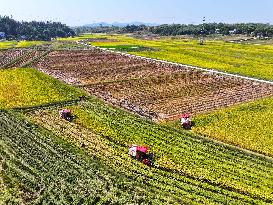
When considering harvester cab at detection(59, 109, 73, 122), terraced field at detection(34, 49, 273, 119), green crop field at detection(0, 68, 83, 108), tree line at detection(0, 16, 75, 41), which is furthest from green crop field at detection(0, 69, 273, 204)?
tree line at detection(0, 16, 75, 41)

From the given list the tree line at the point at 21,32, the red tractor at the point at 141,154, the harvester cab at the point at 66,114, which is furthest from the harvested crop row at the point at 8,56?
the tree line at the point at 21,32

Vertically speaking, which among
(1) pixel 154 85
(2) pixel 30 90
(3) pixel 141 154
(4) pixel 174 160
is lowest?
(4) pixel 174 160

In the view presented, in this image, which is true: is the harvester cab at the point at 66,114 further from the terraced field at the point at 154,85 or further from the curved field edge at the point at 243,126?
the curved field edge at the point at 243,126

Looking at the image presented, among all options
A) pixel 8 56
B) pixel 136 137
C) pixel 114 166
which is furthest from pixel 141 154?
pixel 8 56

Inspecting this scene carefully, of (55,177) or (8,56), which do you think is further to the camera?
(8,56)

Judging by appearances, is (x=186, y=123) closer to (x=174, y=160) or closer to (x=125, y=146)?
(x=125, y=146)

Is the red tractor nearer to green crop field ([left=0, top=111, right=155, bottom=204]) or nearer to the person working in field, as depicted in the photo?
green crop field ([left=0, top=111, right=155, bottom=204])
